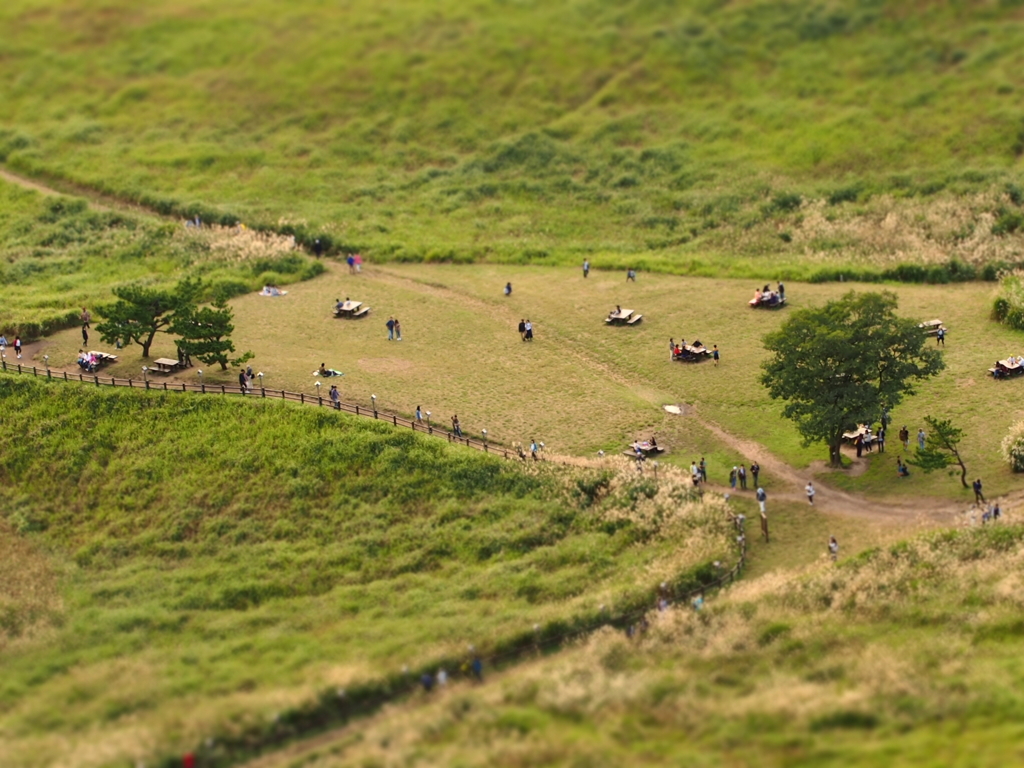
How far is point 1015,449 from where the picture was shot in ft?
194

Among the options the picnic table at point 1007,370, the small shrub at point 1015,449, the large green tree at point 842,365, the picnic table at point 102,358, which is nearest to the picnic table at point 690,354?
the large green tree at point 842,365

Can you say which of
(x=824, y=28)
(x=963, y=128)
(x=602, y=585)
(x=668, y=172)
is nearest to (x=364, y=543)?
(x=602, y=585)

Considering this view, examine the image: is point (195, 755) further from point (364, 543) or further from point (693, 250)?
point (693, 250)

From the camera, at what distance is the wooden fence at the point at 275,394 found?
64188 millimetres

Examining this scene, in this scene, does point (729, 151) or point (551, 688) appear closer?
point (551, 688)

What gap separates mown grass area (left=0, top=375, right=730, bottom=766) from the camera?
49906 millimetres

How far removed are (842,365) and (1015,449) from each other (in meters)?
7.78

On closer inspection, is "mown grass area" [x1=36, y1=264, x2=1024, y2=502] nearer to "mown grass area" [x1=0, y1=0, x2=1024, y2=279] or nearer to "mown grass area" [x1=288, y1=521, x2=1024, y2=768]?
"mown grass area" [x1=0, y1=0, x2=1024, y2=279]

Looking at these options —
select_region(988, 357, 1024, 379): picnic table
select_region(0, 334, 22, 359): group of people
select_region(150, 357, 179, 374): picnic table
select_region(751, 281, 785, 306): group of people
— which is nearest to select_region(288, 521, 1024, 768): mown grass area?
select_region(988, 357, 1024, 379): picnic table

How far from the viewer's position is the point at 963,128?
102 metres

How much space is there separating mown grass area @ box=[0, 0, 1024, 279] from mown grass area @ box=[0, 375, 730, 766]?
29.1 metres

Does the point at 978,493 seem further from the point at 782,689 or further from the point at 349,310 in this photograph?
the point at 349,310

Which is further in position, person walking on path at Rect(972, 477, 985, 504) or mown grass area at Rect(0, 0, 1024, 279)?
mown grass area at Rect(0, 0, 1024, 279)

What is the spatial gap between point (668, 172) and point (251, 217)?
29.8m
